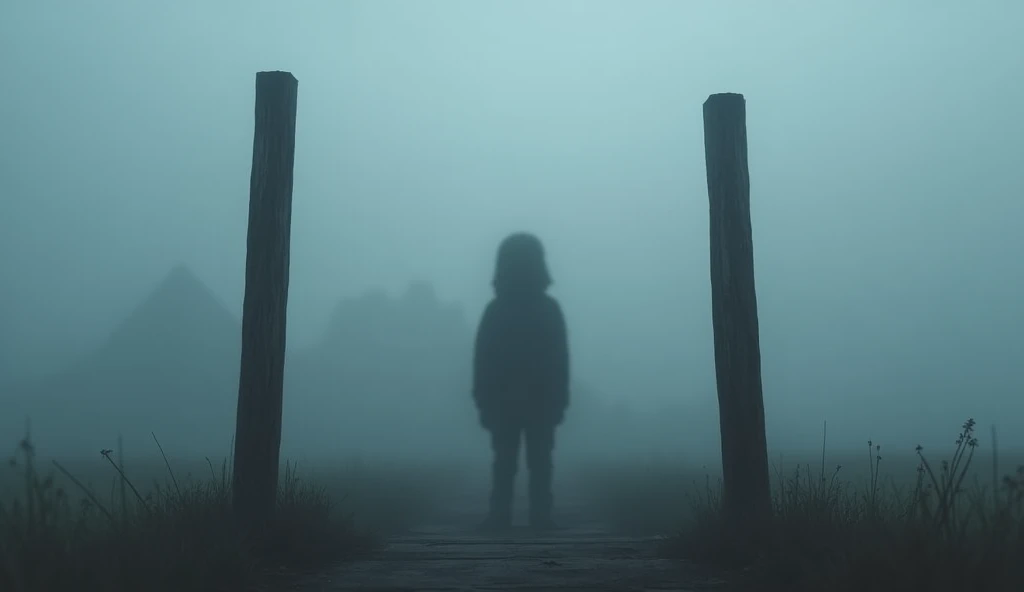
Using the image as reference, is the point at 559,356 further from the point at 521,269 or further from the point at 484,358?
the point at 521,269

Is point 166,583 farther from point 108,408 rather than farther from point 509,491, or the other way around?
point 108,408

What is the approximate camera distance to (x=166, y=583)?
→ 3695 mm

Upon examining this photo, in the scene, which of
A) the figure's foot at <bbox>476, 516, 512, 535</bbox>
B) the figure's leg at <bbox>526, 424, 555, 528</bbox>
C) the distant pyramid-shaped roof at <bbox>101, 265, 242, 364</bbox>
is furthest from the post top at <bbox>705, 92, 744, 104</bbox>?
the distant pyramid-shaped roof at <bbox>101, 265, 242, 364</bbox>

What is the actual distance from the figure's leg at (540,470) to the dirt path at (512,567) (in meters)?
1.05

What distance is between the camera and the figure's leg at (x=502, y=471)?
8562 mm

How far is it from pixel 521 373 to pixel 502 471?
96 centimetres

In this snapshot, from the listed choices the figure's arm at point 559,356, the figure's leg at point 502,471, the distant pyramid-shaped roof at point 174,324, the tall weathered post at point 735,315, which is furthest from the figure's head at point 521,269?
the distant pyramid-shaped roof at point 174,324

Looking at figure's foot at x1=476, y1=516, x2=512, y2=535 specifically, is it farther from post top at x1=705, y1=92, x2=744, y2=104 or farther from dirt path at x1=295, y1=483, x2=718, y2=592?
post top at x1=705, y1=92, x2=744, y2=104

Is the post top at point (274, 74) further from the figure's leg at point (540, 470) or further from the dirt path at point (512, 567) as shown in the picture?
the figure's leg at point (540, 470)

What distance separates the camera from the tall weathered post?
5781 millimetres

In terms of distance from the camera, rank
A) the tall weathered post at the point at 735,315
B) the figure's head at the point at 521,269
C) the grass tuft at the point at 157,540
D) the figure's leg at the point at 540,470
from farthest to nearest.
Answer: the figure's leg at the point at 540,470 → the figure's head at the point at 521,269 → the tall weathered post at the point at 735,315 → the grass tuft at the point at 157,540

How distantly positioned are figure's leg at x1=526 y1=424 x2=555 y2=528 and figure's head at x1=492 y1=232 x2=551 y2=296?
4.37ft

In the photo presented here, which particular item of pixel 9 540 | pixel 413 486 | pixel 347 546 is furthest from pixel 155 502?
pixel 413 486

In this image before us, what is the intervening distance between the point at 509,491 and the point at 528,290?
6.34ft
